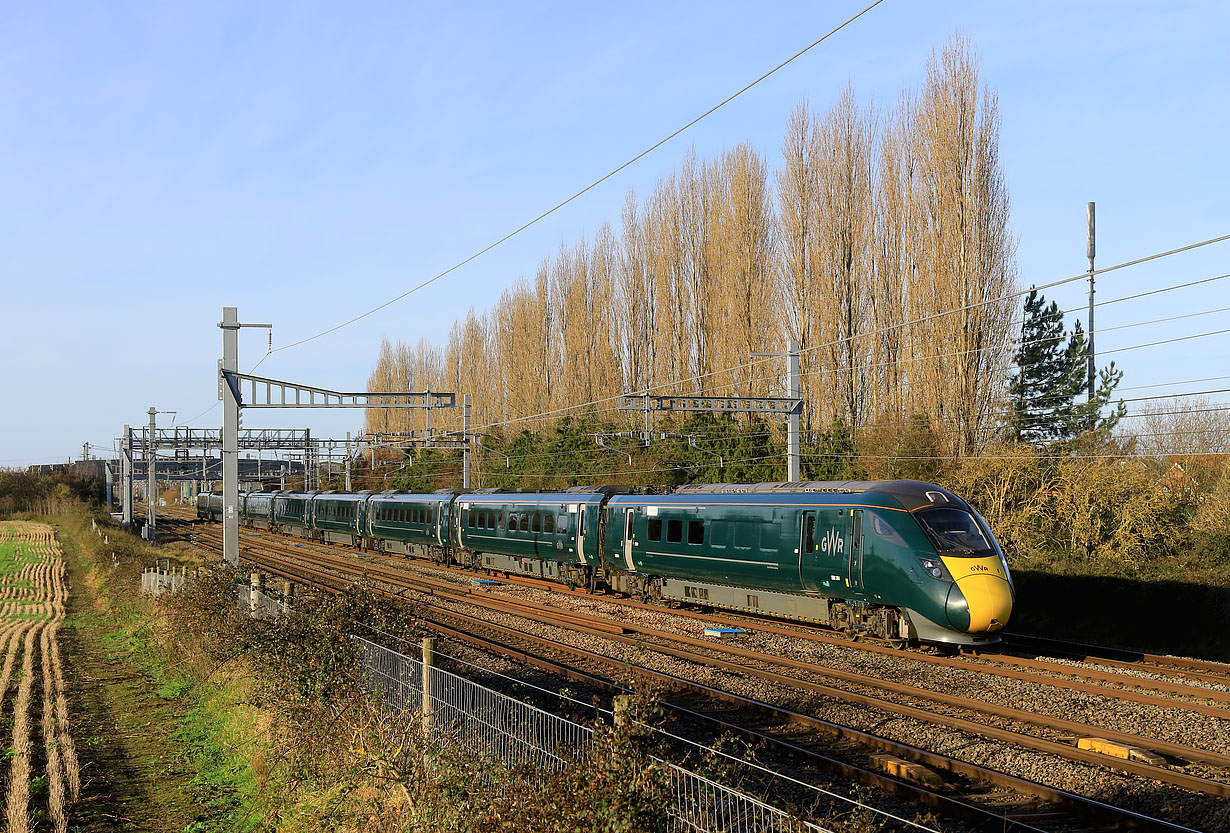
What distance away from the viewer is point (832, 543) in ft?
60.2

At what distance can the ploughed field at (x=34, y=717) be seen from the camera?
1138 cm

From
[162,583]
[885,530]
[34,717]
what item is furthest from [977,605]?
[162,583]

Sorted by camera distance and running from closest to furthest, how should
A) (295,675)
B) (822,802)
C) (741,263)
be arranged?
(822,802), (295,675), (741,263)

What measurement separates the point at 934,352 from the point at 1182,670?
61.4 feet

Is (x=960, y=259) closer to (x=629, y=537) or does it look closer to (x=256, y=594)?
(x=629, y=537)

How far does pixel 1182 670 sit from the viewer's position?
16.2 meters

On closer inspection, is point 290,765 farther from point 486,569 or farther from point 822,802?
point 486,569

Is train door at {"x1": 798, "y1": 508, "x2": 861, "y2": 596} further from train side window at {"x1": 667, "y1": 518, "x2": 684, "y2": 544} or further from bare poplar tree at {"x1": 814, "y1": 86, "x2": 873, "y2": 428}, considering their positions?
bare poplar tree at {"x1": 814, "y1": 86, "x2": 873, "y2": 428}

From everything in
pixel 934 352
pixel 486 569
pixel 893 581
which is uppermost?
pixel 934 352

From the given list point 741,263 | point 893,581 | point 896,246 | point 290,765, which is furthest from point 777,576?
point 741,263

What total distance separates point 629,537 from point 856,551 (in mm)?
8684

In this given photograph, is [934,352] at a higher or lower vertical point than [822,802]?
higher

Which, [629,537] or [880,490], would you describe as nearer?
[880,490]

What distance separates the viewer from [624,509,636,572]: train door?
2525 centimetres
